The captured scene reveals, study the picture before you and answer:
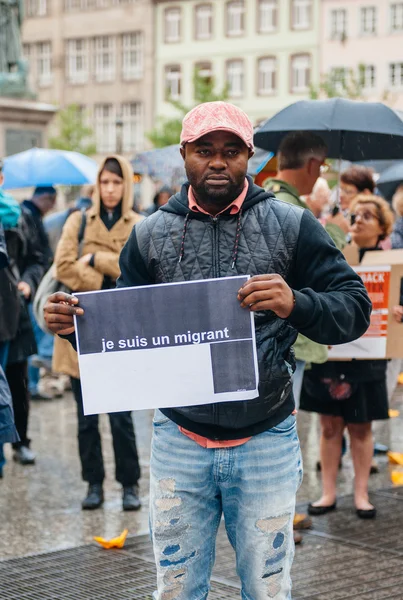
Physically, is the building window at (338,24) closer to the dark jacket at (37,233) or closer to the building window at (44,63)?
the building window at (44,63)

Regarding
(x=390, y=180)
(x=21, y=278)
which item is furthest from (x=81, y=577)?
(x=390, y=180)

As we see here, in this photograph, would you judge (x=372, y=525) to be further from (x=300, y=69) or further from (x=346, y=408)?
(x=300, y=69)

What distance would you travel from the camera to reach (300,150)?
20.7 feet

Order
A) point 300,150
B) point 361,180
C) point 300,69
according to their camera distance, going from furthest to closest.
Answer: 1. point 300,69
2. point 361,180
3. point 300,150

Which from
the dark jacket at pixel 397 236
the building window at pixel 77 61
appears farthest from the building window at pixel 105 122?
the dark jacket at pixel 397 236

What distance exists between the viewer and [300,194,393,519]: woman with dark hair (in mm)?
6929

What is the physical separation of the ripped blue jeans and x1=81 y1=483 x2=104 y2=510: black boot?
3363 millimetres

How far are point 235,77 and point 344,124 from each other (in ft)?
191

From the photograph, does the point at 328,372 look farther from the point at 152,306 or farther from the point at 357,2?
the point at 357,2

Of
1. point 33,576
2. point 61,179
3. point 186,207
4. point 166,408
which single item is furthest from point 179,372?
point 61,179

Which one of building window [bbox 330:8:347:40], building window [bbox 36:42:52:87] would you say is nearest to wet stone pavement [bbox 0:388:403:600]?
building window [bbox 330:8:347:40]

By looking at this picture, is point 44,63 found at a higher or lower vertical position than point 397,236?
higher

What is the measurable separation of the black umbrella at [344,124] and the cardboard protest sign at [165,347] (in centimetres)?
348

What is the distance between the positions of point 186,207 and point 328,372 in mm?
3483
